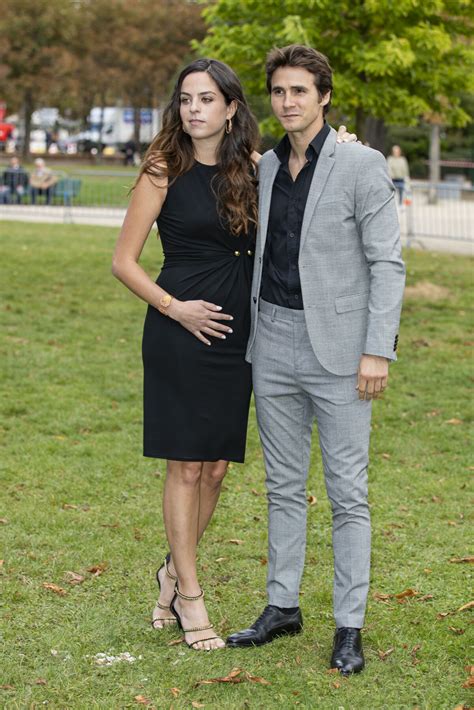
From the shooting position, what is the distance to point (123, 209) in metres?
24.8

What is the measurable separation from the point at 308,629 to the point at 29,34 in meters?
53.1

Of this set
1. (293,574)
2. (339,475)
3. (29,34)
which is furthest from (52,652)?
(29,34)

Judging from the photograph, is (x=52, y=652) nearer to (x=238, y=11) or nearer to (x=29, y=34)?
(x=238, y=11)

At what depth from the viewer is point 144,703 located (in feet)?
13.4

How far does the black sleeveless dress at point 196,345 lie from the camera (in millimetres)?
4383

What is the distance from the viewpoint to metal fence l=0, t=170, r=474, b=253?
67.5ft

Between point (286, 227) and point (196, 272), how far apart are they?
0.40 m

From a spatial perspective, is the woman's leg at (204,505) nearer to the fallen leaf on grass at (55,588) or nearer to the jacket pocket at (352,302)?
the fallen leaf on grass at (55,588)

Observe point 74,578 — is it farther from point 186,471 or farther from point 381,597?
point 381,597

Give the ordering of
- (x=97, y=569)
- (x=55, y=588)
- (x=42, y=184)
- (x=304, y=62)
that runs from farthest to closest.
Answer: (x=42, y=184) → (x=97, y=569) → (x=55, y=588) → (x=304, y=62)

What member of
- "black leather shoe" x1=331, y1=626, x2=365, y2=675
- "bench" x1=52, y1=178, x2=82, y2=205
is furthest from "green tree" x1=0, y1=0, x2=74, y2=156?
"black leather shoe" x1=331, y1=626, x2=365, y2=675

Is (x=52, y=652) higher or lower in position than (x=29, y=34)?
lower

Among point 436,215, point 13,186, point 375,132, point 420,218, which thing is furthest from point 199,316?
point 13,186

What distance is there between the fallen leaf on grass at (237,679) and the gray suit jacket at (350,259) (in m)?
1.18
